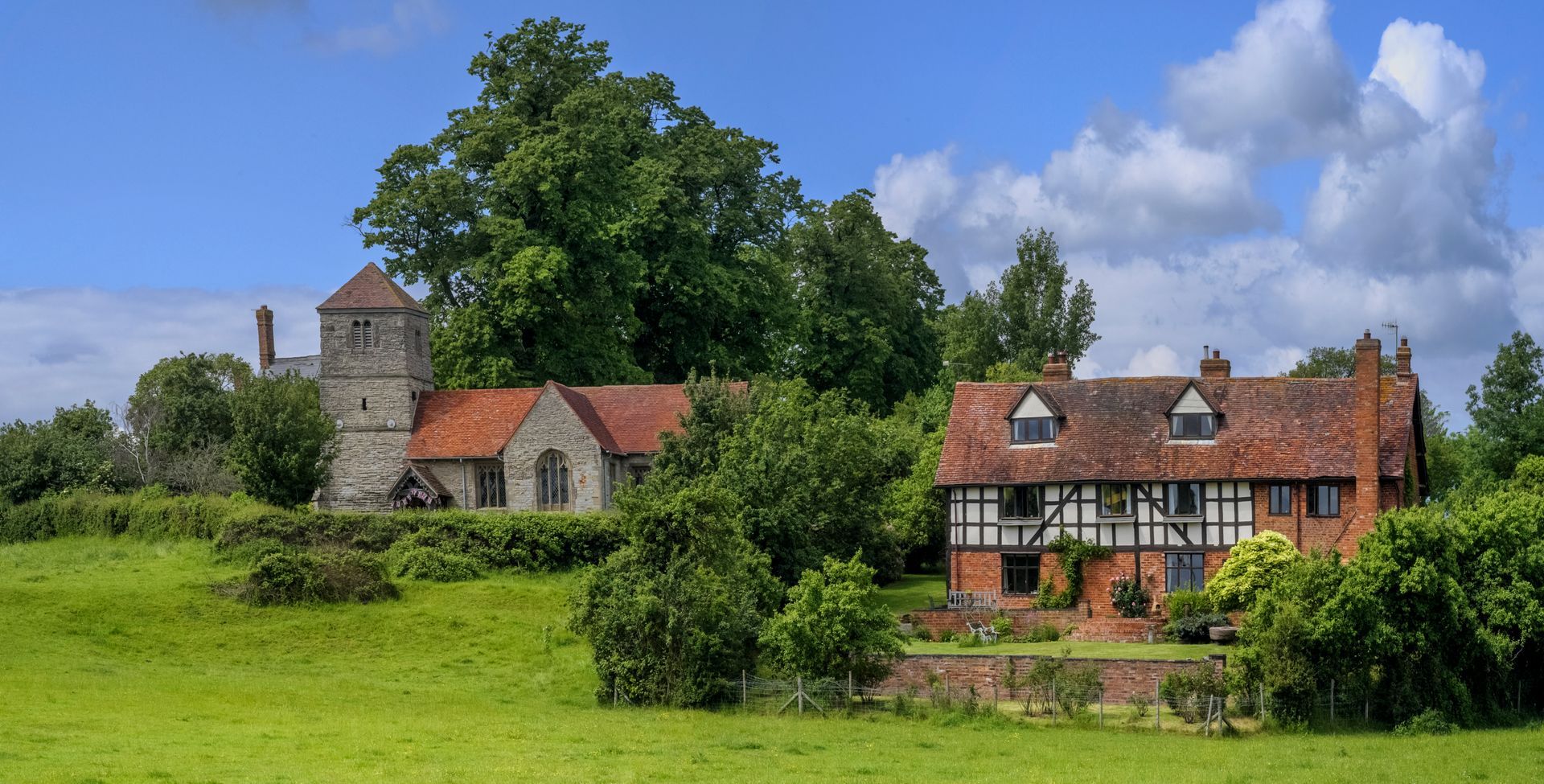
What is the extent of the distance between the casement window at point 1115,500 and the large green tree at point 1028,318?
30.8 metres

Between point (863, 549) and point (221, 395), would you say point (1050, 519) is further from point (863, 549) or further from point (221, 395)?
point (221, 395)

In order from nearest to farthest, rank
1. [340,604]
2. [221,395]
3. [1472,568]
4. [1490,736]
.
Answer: [1490,736], [1472,568], [340,604], [221,395]

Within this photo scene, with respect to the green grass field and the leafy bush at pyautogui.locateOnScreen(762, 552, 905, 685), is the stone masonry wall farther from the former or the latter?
the leafy bush at pyautogui.locateOnScreen(762, 552, 905, 685)

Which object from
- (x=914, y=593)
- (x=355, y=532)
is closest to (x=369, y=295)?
(x=355, y=532)

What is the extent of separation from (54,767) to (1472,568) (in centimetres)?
2817

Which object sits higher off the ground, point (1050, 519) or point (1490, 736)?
point (1050, 519)

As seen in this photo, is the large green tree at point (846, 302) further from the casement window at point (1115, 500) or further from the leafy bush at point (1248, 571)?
the leafy bush at point (1248, 571)

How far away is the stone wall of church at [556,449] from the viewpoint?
57.1 meters

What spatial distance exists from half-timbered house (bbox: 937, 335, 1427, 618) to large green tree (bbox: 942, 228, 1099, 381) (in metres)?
28.2

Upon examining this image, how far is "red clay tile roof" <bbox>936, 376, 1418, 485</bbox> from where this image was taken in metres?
48.2

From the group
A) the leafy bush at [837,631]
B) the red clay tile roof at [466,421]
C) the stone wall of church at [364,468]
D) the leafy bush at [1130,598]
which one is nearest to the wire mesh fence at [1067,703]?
the leafy bush at [837,631]

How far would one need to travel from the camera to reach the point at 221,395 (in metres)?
63.0

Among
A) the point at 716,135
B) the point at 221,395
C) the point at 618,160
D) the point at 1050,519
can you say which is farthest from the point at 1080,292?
the point at 221,395

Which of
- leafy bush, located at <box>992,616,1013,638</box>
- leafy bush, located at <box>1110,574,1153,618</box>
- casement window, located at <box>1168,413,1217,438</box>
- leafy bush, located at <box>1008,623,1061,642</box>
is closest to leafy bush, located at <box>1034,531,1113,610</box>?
leafy bush, located at <box>1110,574,1153,618</box>
